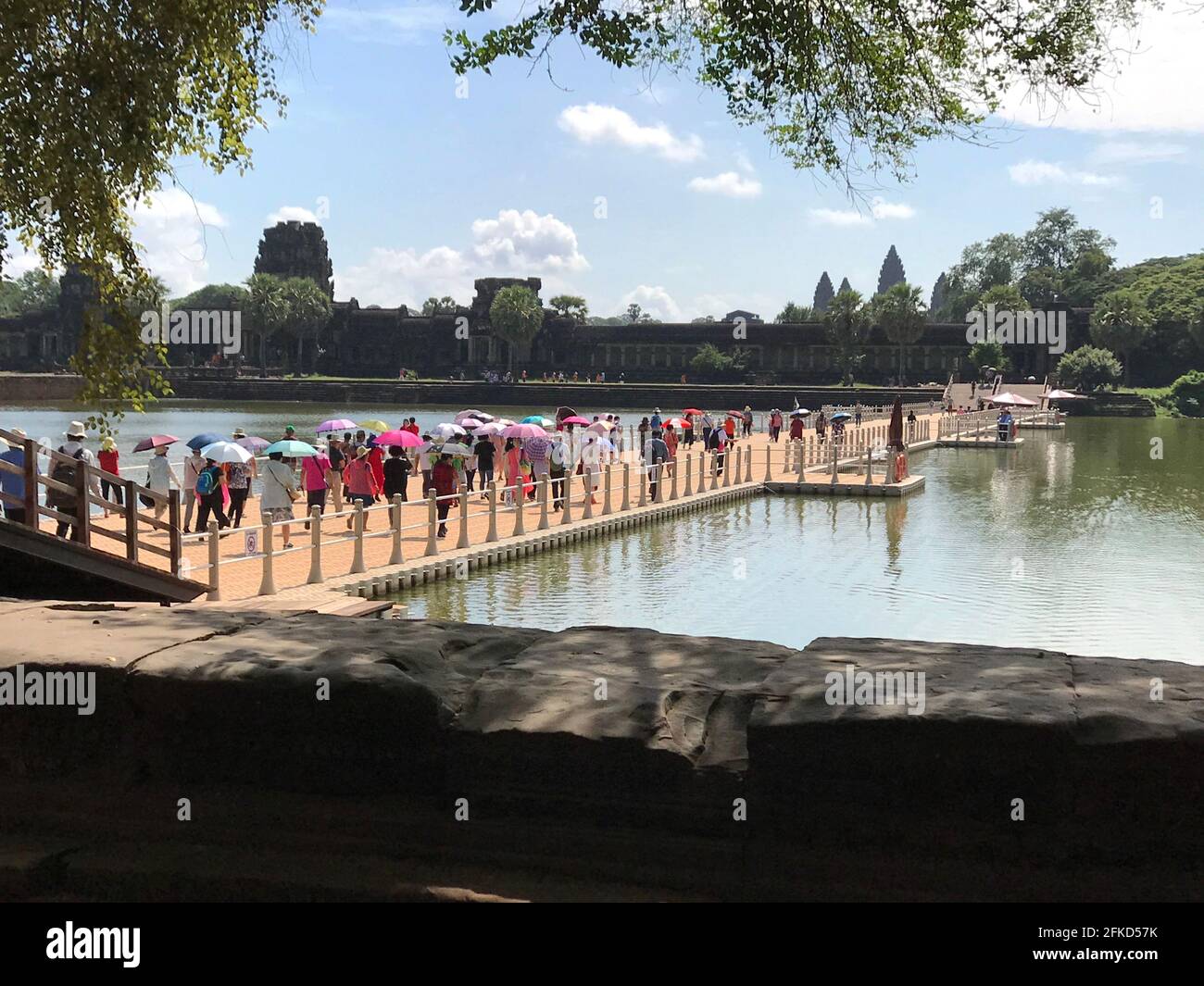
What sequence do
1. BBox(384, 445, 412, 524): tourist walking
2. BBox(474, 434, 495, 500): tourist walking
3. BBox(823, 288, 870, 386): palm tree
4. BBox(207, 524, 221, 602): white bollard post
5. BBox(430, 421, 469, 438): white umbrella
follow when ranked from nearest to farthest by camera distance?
BBox(207, 524, 221, 602): white bollard post < BBox(384, 445, 412, 524): tourist walking < BBox(474, 434, 495, 500): tourist walking < BBox(430, 421, 469, 438): white umbrella < BBox(823, 288, 870, 386): palm tree

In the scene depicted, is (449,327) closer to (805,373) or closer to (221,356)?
(221,356)

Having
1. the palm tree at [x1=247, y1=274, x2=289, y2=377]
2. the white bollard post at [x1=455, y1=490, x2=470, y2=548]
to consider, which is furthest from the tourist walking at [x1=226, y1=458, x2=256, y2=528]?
the palm tree at [x1=247, y1=274, x2=289, y2=377]

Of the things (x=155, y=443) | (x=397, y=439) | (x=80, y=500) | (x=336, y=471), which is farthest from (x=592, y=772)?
(x=336, y=471)

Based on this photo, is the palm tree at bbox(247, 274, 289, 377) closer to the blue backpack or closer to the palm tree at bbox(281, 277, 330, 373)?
the palm tree at bbox(281, 277, 330, 373)

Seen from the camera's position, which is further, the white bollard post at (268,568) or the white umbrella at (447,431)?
the white umbrella at (447,431)

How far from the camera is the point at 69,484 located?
11.1 metres

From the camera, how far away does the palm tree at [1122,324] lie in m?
88.3

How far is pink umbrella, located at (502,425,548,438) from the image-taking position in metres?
21.8

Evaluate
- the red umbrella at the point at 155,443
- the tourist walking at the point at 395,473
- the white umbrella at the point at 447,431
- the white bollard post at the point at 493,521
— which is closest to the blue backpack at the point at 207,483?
the red umbrella at the point at 155,443

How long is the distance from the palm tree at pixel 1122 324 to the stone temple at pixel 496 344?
21.3 ft

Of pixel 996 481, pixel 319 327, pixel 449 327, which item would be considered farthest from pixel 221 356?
pixel 996 481

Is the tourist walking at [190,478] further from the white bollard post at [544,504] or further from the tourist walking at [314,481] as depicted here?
the white bollard post at [544,504]

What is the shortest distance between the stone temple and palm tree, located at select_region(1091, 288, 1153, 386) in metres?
6.50

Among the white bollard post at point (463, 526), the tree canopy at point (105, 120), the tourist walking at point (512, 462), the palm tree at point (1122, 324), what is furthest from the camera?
the palm tree at point (1122, 324)
